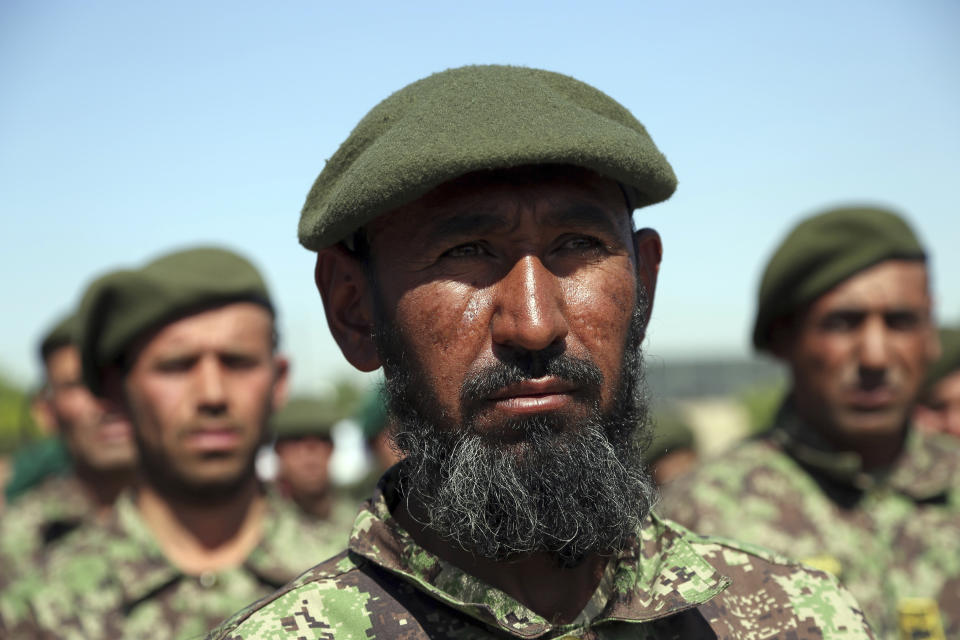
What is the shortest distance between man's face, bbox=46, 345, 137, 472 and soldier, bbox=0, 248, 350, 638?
2.98 metres

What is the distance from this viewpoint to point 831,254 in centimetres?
546

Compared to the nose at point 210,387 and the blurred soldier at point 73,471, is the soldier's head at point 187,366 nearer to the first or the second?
the nose at point 210,387

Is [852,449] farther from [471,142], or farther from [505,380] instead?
[471,142]

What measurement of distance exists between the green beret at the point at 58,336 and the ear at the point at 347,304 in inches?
270

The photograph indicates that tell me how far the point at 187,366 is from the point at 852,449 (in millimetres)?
3436

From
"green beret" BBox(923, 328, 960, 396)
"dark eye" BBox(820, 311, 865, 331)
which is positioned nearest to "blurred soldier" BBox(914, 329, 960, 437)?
"green beret" BBox(923, 328, 960, 396)

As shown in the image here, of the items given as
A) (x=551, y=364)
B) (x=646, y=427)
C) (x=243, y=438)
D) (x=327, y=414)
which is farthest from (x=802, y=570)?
(x=327, y=414)

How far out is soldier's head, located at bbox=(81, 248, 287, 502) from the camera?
4785 millimetres

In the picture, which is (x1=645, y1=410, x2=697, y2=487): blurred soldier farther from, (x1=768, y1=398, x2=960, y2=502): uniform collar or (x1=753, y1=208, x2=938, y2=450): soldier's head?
(x1=753, y1=208, x2=938, y2=450): soldier's head

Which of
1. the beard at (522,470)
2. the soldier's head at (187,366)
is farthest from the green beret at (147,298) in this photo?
the beard at (522,470)

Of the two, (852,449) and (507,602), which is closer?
(507,602)

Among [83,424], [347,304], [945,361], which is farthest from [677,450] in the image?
[347,304]

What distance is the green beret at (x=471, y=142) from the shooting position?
219 cm

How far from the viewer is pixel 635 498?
2.45m
